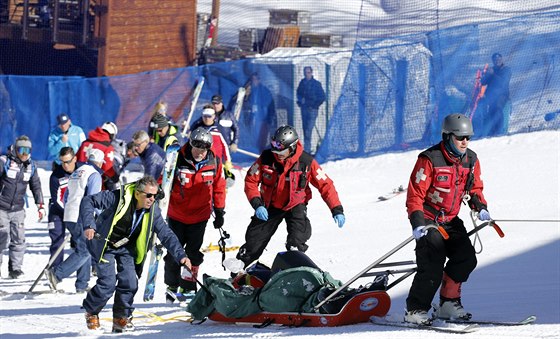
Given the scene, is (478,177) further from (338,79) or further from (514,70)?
(338,79)

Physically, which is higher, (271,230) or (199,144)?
(199,144)

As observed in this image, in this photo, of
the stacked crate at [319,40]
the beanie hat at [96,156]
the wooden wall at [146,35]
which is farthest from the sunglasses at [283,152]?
the stacked crate at [319,40]

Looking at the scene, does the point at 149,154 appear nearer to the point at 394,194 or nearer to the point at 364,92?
the point at 394,194

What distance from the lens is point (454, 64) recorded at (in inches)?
846

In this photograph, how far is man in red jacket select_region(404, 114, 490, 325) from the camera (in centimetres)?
973

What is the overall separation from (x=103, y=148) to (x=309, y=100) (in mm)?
8584

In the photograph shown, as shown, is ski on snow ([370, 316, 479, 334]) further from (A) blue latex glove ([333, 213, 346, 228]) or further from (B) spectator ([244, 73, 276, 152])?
(B) spectator ([244, 73, 276, 152])

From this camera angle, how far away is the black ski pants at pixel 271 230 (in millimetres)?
11539

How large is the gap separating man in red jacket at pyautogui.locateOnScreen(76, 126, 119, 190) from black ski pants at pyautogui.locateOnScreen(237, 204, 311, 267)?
360 centimetres

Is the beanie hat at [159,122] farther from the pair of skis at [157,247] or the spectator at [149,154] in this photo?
the pair of skis at [157,247]

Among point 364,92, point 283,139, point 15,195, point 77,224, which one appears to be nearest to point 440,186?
point 283,139

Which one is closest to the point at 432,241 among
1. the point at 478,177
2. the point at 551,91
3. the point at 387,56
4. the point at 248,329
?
the point at 478,177

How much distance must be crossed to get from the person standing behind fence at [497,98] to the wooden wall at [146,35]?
12663mm

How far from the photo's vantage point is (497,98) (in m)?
20.9
